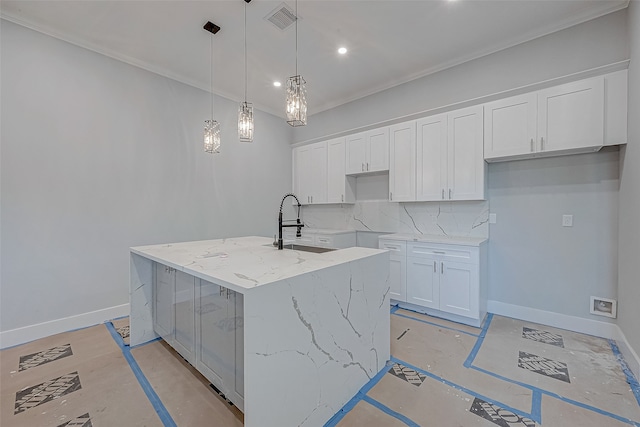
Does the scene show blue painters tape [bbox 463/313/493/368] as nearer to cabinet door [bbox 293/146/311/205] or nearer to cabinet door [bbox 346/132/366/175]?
cabinet door [bbox 346/132/366/175]

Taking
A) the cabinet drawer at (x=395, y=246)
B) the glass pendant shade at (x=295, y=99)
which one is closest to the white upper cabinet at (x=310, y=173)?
the cabinet drawer at (x=395, y=246)

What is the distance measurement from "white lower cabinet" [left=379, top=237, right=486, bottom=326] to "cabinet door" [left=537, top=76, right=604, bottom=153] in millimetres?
1203

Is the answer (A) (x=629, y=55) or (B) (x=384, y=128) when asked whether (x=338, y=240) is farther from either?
(A) (x=629, y=55)

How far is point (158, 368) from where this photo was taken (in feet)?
6.71

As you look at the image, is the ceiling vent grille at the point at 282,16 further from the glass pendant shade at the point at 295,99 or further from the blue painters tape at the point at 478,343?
the blue painters tape at the point at 478,343

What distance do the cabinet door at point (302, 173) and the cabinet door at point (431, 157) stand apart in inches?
78.4

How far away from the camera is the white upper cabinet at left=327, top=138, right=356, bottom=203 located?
422cm

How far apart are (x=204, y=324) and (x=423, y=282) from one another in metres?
2.39

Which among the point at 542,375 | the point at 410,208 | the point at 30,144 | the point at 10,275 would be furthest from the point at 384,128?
the point at 10,275

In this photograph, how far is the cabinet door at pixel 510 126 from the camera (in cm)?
261

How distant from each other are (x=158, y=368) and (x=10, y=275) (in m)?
1.75

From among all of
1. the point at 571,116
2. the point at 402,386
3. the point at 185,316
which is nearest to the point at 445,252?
the point at 402,386

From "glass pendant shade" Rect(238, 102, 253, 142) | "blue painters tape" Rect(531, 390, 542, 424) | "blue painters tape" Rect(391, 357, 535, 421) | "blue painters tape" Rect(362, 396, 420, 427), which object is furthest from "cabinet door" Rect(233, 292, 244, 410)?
"blue painters tape" Rect(531, 390, 542, 424)

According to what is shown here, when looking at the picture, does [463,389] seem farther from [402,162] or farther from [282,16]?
[282,16]
